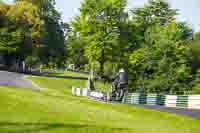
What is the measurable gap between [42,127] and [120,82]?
16287 mm

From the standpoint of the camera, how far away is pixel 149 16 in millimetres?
79750

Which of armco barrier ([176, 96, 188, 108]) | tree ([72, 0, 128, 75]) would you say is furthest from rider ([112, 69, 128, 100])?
tree ([72, 0, 128, 75])

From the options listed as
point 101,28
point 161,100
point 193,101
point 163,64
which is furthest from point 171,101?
point 101,28

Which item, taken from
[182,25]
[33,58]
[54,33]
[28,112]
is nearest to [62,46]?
[54,33]

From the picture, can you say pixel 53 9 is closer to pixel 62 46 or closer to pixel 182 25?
pixel 62 46

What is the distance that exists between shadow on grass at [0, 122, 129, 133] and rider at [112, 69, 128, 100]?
1466 centimetres

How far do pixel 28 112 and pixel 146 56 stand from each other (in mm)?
50290

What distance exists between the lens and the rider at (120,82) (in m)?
26.7

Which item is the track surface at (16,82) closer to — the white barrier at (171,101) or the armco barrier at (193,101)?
the white barrier at (171,101)

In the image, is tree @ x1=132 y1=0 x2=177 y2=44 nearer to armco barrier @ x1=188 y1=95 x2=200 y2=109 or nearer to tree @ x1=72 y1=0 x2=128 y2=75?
tree @ x1=72 y1=0 x2=128 y2=75

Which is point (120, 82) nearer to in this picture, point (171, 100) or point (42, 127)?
point (171, 100)

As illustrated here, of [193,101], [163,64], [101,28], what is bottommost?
[193,101]

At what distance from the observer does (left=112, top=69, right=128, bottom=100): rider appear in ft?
87.7

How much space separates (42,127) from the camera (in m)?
11.0
